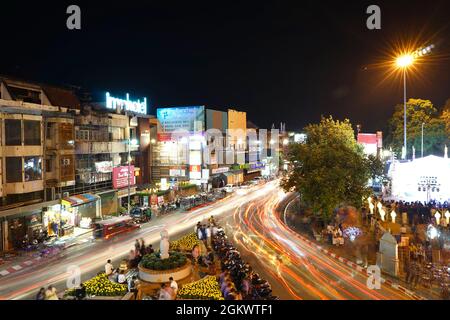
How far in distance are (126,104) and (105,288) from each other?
3455 cm

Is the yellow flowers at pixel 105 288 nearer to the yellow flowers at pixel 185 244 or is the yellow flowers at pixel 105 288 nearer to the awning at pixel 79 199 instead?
the yellow flowers at pixel 185 244

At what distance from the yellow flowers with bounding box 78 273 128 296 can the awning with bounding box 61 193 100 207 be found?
14.0 metres

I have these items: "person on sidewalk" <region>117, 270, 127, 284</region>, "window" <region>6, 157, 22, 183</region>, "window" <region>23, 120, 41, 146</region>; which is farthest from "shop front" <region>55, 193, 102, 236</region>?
"person on sidewalk" <region>117, 270, 127, 284</region>

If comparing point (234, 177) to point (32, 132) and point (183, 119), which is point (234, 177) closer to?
point (183, 119)

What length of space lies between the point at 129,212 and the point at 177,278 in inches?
705

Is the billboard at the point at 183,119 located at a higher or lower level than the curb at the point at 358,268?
higher

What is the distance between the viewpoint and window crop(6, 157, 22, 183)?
23.5 meters

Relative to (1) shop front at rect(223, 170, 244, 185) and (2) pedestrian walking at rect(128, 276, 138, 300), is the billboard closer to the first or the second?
(1) shop front at rect(223, 170, 244, 185)

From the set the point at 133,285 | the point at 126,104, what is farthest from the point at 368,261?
the point at 126,104

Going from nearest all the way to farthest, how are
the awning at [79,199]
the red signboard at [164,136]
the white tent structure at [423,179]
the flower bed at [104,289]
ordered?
the flower bed at [104,289], the awning at [79,199], the white tent structure at [423,179], the red signboard at [164,136]

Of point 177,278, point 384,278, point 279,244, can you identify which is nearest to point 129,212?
point 279,244

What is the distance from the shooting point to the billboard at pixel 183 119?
2169 inches

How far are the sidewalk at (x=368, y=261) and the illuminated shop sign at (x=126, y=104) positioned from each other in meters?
25.8

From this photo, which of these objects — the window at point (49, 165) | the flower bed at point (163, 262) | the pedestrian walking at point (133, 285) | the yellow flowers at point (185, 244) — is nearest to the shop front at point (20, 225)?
the window at point (49, 165)
